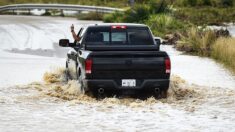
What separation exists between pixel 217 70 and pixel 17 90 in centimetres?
728

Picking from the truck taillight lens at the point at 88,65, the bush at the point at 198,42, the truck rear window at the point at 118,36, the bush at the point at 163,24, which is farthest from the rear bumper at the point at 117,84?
the bush at the point at 163,24

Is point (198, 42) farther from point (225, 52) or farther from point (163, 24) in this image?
point (163, 24)

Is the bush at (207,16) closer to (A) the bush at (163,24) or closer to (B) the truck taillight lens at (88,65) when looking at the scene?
(A) the bush at (163,24)

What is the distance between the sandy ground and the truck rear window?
43.0 inches

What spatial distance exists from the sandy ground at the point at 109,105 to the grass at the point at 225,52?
2.45ft

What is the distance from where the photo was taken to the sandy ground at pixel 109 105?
35.6 feet

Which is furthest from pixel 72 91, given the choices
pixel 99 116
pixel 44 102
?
pixel 99 116

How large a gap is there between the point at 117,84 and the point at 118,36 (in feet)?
6.22

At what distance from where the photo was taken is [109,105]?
12.8 metres

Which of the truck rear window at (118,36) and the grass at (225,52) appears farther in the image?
the grass at (225,52)

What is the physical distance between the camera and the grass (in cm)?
2169

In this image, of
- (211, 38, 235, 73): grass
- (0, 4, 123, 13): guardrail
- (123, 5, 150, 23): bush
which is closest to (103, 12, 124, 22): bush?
(123, 5, 150, 23): bush

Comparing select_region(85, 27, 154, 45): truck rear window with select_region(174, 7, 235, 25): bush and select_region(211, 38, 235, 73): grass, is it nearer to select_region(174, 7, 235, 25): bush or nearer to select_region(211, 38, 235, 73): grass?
select_region(211, 38, 235, 73): grass

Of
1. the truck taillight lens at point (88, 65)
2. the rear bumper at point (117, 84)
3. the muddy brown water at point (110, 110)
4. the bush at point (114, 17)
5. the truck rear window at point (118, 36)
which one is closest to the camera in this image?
the muddy brown water at point (110, 110)
